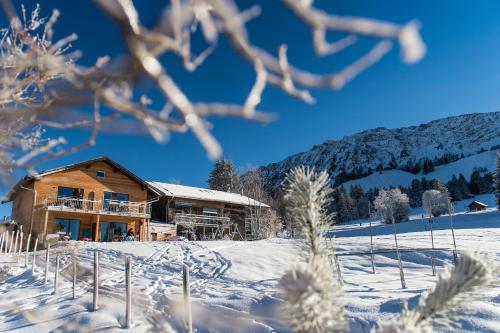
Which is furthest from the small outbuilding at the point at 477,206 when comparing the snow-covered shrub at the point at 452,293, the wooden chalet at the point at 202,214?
the snow-covered shrub at the point at 452,293

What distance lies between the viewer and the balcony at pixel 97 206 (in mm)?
23973

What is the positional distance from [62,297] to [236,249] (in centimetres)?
1226

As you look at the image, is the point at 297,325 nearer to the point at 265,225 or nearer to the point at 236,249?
the point at 236,249

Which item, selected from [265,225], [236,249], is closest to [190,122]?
[236,249]

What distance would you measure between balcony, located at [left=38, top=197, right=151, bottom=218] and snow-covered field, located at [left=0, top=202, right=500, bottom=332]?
4352 millimetres

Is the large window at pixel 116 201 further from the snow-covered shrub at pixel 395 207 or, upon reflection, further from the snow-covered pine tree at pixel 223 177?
the snow-covered shrub at pixel 395 207

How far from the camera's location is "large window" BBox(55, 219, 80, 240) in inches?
965

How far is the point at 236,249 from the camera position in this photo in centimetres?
2028

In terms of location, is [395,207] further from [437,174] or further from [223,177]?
[437,174]

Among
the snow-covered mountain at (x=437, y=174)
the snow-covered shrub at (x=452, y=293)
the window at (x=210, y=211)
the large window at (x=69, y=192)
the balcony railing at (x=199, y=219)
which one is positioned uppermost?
the snow-covered mountain at (x=437, y=174)

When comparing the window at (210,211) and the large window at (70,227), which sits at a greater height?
the window at (210,211)

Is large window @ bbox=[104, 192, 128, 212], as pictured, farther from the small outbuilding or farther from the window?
the small outbuilding

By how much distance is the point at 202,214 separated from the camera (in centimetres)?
3384

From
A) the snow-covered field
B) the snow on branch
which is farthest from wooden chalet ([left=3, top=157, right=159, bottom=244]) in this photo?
the snow on branch
